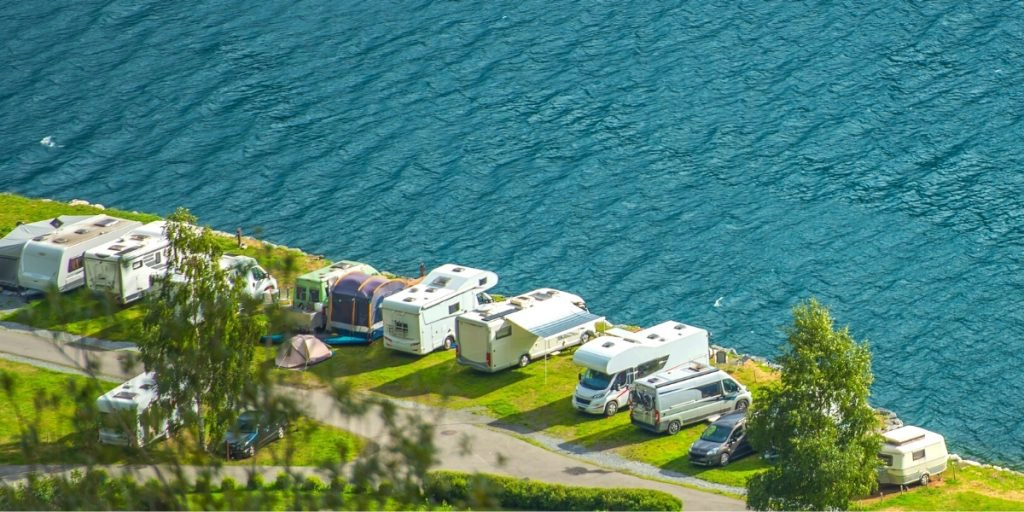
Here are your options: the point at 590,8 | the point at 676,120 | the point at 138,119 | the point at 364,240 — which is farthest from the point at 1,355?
the point at 590,8

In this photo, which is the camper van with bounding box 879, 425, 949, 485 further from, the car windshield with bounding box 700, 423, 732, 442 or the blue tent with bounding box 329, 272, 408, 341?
the blue tent with bounding box 329, 272, 408, 341

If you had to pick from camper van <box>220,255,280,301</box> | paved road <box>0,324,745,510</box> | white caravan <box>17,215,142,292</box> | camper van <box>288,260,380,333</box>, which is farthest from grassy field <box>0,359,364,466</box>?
camper van <box>288,260,380,333</box>

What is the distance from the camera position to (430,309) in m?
55.9

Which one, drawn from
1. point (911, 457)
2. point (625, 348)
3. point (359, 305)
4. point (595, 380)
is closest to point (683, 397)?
point (625, 348)

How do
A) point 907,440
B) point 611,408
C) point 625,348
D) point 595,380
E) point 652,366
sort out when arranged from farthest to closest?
point 652,366 → point 625,348 → point 595,380 → point 611,408 → point 907,440

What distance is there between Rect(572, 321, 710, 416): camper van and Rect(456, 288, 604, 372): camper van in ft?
7.73

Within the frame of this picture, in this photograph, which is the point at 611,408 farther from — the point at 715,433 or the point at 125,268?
the point at 125,268

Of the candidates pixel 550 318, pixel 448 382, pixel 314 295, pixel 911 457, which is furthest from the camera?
pixel 314 295

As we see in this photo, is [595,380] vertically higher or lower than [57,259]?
lower

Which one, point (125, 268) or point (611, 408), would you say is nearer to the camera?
point (611, 408)

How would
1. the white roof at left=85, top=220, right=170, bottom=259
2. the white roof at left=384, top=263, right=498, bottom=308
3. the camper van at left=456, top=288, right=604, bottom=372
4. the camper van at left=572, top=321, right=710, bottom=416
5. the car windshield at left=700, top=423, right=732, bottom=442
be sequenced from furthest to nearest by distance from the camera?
the white roof at left=85, top=220, right=170, bottom=259
the white roof at left=384, top=263, right=498, bottom=308
the camper van at left=456, top=288, right=604, bottom=372
the camper van at left=572, top=321, right=710, bottom=416
the car windshield at left=700, top=423, right=732, bottom=442

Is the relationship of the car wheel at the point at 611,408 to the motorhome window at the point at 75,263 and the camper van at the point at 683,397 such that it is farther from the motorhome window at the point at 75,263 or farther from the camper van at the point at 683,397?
the motorhome window at the point at 75,263

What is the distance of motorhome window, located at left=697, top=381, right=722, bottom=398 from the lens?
50.3m

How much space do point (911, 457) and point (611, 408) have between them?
10.3 metres
